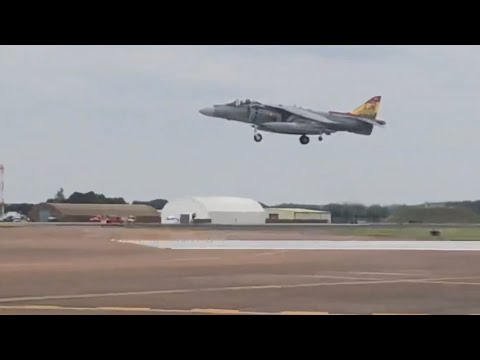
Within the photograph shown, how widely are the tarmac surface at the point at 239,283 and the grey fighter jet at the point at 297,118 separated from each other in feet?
113

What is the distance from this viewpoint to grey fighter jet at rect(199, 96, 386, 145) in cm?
6600

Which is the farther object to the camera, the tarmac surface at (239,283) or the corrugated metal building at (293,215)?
the corrugated metal building at (293,215)

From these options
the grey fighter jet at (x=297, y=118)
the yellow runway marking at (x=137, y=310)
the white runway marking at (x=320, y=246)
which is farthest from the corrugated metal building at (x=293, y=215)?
the yellow runway marking at (x=137, y=310)

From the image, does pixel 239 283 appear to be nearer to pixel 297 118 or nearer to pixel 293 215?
pixel 297 118

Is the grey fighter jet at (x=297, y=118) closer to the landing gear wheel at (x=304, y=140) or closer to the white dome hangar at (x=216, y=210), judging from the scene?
the landing gear wheel at (x=304, y=140)

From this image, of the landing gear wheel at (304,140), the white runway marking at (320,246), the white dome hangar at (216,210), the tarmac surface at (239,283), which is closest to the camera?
the tarmac surface at (239,283)

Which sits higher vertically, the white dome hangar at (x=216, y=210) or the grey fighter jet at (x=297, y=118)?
the grey fighter jet at (x=297, y=118)

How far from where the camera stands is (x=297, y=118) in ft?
232

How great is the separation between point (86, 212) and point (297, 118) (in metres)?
39.9

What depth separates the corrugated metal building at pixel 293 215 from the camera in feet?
314

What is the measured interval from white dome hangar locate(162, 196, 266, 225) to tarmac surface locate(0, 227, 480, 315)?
66458 millimetres

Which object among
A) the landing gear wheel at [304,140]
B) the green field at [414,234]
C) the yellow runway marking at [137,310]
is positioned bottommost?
the yellow runway marking at [137,310]
